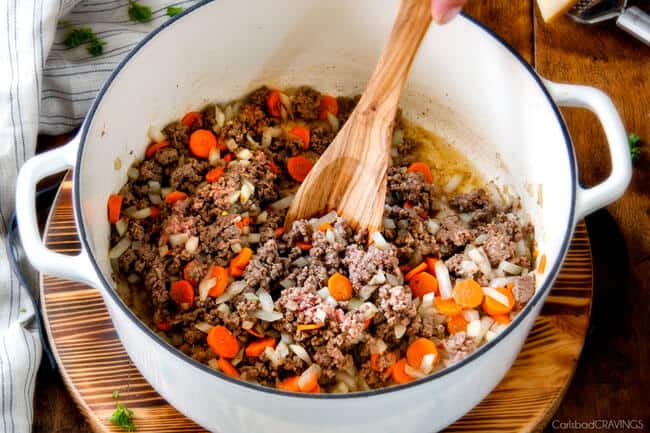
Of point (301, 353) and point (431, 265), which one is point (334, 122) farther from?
point (301, 353)

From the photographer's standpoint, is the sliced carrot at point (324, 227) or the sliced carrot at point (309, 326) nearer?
the sliced carrot at point (309, 326)

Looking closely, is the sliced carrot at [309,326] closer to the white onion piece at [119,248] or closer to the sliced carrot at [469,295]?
the sliced carrot at [469,295]

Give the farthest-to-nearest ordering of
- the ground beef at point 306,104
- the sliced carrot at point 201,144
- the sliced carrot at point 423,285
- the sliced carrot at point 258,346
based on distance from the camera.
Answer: the ground beef at point 306,104 → the sliced carrot at point 201,144 → the sliced carrot at point 423,285 → the sliced carrot at point 258,346

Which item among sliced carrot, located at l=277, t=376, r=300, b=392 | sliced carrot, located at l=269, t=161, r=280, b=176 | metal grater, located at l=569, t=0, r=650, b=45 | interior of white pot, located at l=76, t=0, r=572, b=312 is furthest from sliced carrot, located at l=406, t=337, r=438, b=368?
metal grater, located at l=569, t=0, r=650, b=45

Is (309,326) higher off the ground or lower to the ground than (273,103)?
lower

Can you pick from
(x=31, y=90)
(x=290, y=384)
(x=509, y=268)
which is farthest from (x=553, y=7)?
(x=31, y=90)

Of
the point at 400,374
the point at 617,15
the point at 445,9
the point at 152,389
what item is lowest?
the point at 152,389

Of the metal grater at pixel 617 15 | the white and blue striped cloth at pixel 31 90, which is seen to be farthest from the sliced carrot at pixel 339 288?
the metal grater at pixel 617 15
